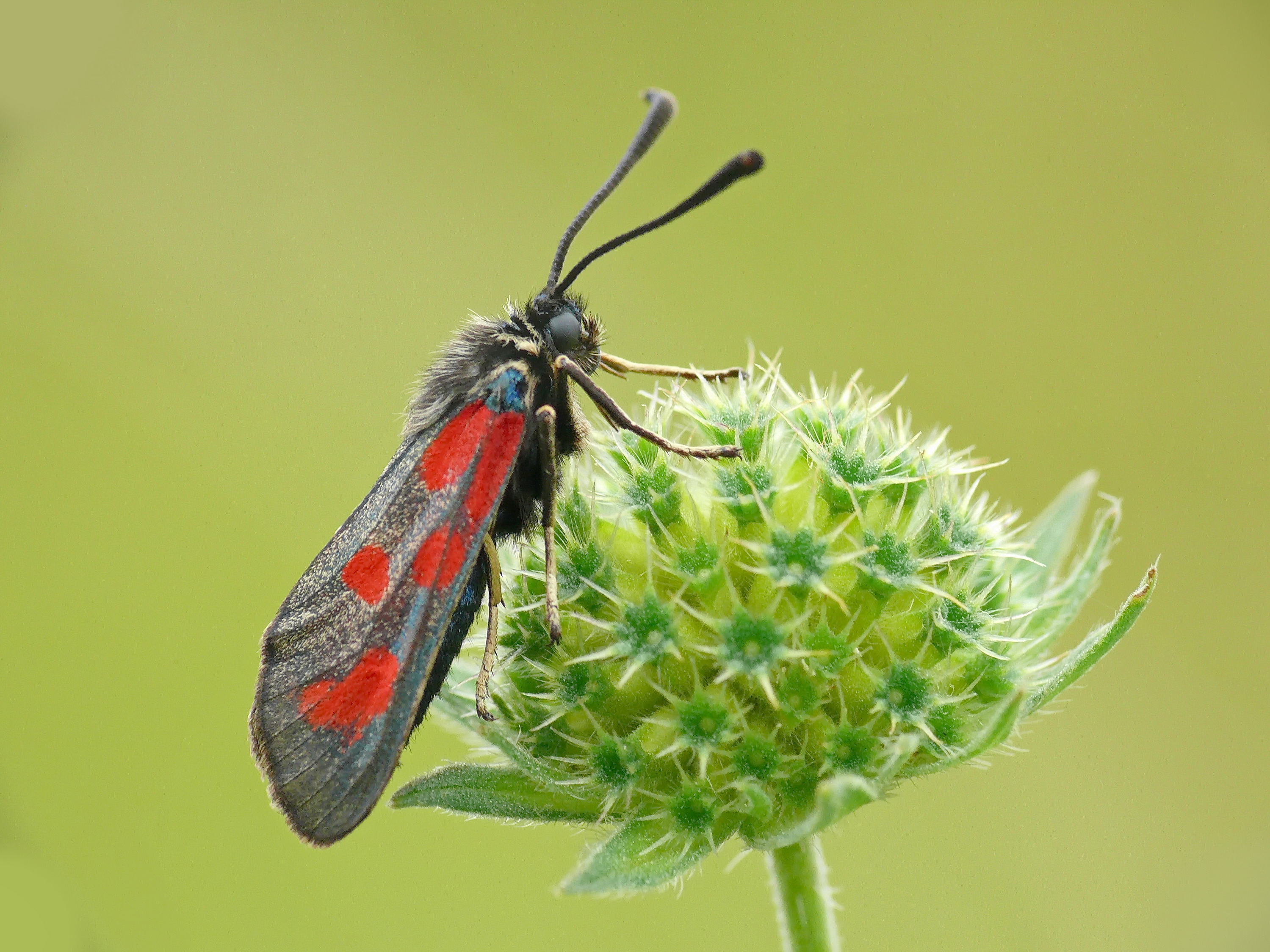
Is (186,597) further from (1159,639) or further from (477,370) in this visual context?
(1159,639)

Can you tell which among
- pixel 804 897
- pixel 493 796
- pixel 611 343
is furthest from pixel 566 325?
pixel 611 343

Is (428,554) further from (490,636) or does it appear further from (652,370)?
(652,370)

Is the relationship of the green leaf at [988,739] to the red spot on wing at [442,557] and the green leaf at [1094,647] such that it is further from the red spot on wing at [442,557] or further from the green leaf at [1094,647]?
the red spot on wing at [442,557]

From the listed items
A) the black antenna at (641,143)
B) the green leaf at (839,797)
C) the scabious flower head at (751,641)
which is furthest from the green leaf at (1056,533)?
the black antenna at (641,143)

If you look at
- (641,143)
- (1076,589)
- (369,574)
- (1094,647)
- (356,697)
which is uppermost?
(641,143)

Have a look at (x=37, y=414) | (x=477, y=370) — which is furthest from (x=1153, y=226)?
(x=37, y=414)

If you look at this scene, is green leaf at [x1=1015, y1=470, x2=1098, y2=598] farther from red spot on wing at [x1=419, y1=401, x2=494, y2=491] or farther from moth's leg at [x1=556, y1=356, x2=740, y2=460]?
red spot on wing at [x1=419, y1=401, x2=494, y2=491]
